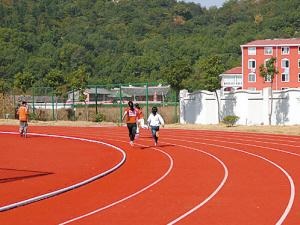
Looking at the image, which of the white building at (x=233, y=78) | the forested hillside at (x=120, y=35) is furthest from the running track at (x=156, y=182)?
the white building at (x=233, y=78)

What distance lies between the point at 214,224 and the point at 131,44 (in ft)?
307

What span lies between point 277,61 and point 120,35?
35.6 m

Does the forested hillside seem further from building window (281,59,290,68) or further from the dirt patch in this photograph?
the dirt patch

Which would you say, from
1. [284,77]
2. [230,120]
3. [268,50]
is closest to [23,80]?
[268,50]

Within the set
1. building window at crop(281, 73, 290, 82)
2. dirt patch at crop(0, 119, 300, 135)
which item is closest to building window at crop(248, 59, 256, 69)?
building window at crop(281, 73, 290, 82)

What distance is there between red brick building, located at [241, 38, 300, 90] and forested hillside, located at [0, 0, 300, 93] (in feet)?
20.8

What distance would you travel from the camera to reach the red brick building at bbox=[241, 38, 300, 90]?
8338 centimetres

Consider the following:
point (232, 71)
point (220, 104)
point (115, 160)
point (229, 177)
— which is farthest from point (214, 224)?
point (232, 71)

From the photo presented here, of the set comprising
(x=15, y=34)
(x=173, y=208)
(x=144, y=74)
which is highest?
(x=15, y=34)

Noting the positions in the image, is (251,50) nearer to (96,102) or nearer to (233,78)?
(233,78)

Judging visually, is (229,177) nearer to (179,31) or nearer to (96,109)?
(96,109)

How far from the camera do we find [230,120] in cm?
3053

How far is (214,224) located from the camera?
7.94m

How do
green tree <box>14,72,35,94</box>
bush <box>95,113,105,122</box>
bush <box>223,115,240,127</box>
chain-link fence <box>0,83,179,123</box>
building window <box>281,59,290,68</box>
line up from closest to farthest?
bush <box>223,115,240,127</box> → bush <box>95,113,105,122</box> → chain-link fence <box>0,83,179,123</box> → green tree <box>14,72,35,94</box> → building window <box>281,59,290,68</box>
